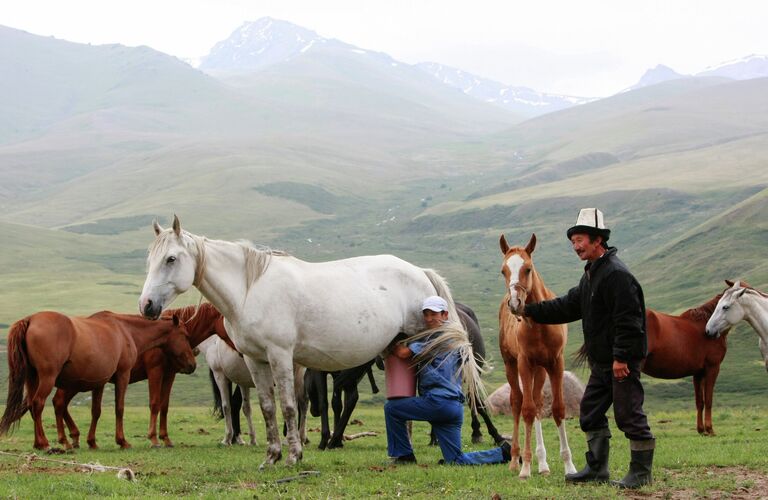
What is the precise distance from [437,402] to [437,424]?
1.17ft

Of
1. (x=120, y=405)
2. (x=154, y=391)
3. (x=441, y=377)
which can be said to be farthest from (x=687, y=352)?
(x=120, y=405)

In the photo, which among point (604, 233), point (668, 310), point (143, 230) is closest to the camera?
point (604, 233)

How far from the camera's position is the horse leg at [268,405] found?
11.4 meters

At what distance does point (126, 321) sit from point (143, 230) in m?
125

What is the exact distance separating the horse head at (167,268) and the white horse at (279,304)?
0.01 m

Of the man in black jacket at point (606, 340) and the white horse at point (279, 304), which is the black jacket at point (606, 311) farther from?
the white horse at point (279, 304)

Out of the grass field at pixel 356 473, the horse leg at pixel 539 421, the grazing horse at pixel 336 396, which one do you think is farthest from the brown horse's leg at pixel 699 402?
the horse leg at pixel 539 421

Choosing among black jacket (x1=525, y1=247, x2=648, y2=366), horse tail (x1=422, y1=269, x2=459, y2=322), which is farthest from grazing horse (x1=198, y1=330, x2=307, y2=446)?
black jacket (x1=525, y1=247, x2=648, y2=366)

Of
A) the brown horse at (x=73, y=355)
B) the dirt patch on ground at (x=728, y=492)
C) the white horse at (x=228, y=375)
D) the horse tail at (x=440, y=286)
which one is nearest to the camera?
the dirt patch on ground at (x=728, y=492)

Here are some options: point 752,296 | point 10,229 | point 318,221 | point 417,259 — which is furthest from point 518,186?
point 752,296

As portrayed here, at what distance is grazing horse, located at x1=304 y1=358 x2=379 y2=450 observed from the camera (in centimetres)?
1420

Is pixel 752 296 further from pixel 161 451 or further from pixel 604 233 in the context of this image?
pixel 161 451

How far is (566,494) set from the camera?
8992 mm

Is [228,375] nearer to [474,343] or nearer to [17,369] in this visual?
[17,369]
